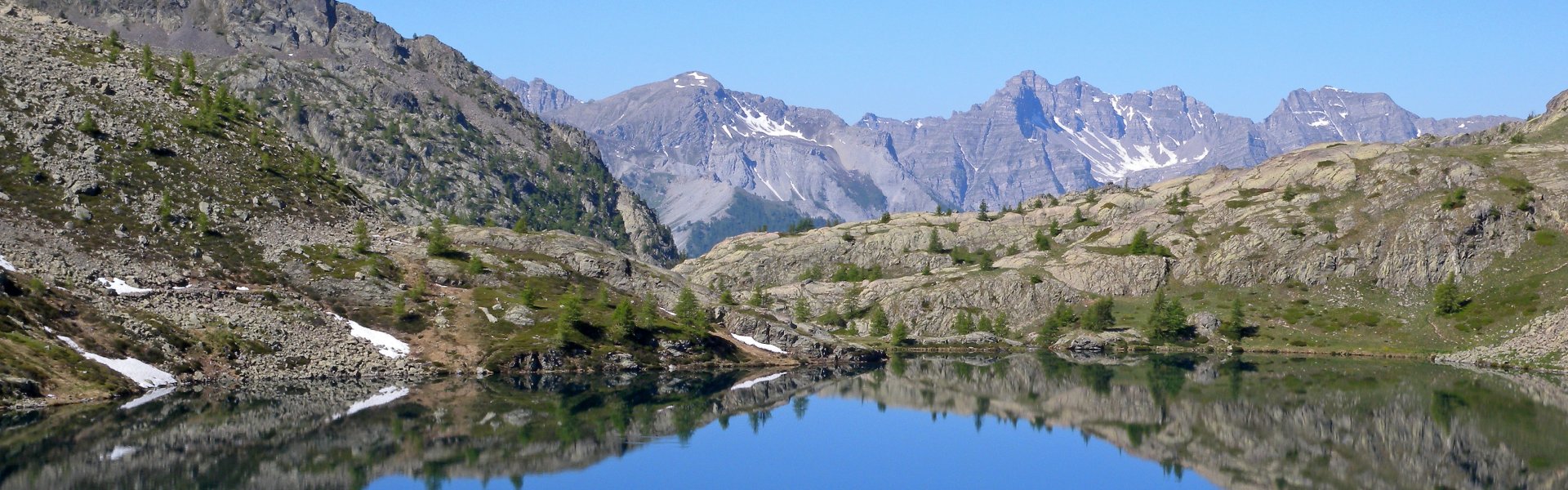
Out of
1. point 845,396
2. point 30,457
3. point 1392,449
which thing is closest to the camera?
point 30,457

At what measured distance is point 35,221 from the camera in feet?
479

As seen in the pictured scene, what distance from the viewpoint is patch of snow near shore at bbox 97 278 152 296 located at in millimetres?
135375

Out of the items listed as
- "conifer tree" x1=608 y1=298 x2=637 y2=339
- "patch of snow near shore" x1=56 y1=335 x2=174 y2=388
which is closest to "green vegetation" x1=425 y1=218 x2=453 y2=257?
"conifer tree" x1=608 y1=298 x2=637 y2=339

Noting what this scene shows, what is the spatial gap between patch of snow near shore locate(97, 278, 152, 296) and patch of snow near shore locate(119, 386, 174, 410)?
64.2 ft

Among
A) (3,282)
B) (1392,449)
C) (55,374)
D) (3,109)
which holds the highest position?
(3,109)

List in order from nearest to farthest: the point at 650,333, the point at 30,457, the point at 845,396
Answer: the point at 30,457, the point at 845,396, the point at 650,333

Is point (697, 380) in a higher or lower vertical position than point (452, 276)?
lower

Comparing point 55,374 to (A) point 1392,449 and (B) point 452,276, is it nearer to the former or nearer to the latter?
(B) point 452,276

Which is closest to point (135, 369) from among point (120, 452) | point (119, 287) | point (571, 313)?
point (119, 287)

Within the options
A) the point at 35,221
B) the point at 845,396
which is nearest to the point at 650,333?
the point at 845,396

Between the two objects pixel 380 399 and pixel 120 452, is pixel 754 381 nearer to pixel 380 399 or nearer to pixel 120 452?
pixel 380 399

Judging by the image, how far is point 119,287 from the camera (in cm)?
13662

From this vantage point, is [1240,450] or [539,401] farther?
[539,401]

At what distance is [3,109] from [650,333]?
93.6 metres
